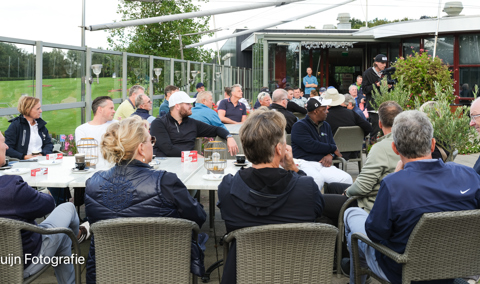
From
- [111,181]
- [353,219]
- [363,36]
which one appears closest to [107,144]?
[111,181]

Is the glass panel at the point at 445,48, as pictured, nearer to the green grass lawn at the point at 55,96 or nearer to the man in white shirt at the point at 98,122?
the green grass lawn at the point at 55,96

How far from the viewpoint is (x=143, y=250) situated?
2299 millimetres

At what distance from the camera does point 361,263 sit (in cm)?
297

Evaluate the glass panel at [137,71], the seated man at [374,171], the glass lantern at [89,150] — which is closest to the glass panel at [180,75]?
the glass panel at [137,71]

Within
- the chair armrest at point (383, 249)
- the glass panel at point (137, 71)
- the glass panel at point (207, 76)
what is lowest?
the chair armrest at point (383, 249)

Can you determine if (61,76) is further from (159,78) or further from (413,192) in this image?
(413,192)

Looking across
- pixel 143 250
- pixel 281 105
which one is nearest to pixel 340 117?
pixel 281 105

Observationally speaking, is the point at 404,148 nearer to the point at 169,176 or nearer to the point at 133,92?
the point at 169,176

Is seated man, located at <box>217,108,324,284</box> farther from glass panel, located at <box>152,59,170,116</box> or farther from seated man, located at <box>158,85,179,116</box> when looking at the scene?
glass panel, located at <box>152,59,170,116</box>

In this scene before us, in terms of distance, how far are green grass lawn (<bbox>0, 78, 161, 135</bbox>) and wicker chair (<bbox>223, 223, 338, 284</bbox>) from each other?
476 centimetres

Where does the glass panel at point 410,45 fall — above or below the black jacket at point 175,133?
above

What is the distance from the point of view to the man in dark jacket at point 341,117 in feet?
21.5

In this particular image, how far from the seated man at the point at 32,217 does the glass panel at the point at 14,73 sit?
3394 millimetres

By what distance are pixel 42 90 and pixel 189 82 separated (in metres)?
9.47
